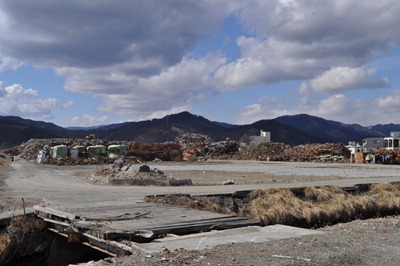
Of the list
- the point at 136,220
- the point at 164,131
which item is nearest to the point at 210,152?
the point at 136,220

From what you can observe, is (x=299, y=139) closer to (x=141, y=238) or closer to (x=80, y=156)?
(x=80, y=156)

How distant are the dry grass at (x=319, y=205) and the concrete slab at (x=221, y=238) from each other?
4.25 m

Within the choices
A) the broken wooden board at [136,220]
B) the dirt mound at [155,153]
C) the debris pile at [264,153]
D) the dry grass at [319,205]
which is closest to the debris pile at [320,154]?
the debris pile at [264,153]

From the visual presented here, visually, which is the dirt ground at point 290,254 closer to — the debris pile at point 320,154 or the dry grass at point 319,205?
the dry grass at point 319,205

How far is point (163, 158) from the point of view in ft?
205

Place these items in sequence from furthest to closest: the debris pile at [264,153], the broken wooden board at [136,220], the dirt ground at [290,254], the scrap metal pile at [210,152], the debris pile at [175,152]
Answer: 1. the debris pile at [264,153]
2. the scrap metal pile at [210,152]
3. the debris pile at [175,152]
4. the broken wooden board at [136,220]
5. the dirt ground at [290,254]

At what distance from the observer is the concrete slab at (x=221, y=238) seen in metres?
9.98

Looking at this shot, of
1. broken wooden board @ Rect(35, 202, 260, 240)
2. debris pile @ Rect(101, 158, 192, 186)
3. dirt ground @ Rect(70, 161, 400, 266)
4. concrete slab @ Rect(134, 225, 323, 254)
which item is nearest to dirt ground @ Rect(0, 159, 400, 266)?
dirt ground @ Rect(70, 161, 400, 266)

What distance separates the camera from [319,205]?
62.2ft

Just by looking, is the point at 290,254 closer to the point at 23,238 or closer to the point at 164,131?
the point at 23,238

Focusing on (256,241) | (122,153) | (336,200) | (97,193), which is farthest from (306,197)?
(122,153)

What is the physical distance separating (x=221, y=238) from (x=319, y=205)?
9134mm

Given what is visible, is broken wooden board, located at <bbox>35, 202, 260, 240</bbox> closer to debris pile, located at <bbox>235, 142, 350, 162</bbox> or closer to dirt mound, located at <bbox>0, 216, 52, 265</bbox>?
dirt mound, located at <bbox>0, 216, 52, 265</bbox>

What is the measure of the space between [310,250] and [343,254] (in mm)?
625
